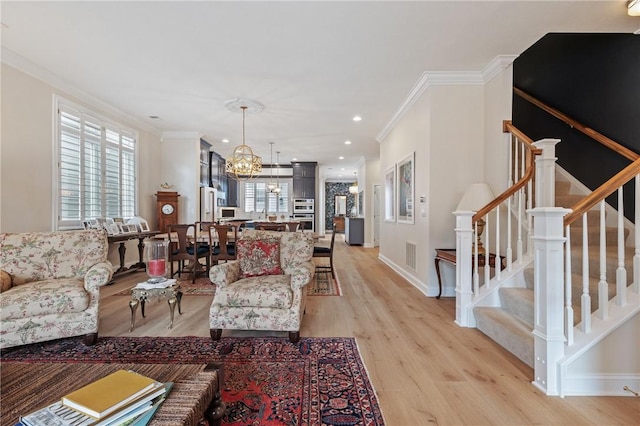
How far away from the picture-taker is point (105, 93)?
4500 millimetres

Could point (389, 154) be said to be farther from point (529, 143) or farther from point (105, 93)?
point (105, 93)

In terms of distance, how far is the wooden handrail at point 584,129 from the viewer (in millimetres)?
2932

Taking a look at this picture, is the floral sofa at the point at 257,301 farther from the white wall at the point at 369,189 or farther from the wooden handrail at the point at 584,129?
the white wall at the point at 369,189

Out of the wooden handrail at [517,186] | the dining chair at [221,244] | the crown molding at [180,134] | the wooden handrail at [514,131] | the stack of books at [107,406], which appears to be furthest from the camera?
the crown molding at [180,134]

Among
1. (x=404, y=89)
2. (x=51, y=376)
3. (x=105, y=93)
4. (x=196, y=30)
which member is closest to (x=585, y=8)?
(x=404, y=89)

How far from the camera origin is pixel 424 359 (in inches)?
89.5

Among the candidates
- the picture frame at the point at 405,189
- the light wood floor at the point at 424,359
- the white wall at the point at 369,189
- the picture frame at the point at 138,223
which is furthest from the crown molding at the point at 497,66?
the picture frame at the point at 138,223

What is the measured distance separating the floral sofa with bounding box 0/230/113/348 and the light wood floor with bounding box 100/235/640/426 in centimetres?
40

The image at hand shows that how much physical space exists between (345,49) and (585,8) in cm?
216

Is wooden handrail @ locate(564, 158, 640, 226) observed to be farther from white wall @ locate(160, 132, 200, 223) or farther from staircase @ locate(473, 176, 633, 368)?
white wall @ locate(160, 132, 200, 223)

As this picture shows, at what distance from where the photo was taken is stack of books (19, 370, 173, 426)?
0.97 m

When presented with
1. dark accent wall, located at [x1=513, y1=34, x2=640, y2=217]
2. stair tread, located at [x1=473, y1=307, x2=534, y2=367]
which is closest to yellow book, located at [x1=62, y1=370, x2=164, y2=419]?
stair tread, located at [x1=473, y1=307, x2=534, y2=367]

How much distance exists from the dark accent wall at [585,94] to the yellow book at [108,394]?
14.8 feet

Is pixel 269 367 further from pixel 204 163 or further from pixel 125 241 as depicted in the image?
pixel 204 163
